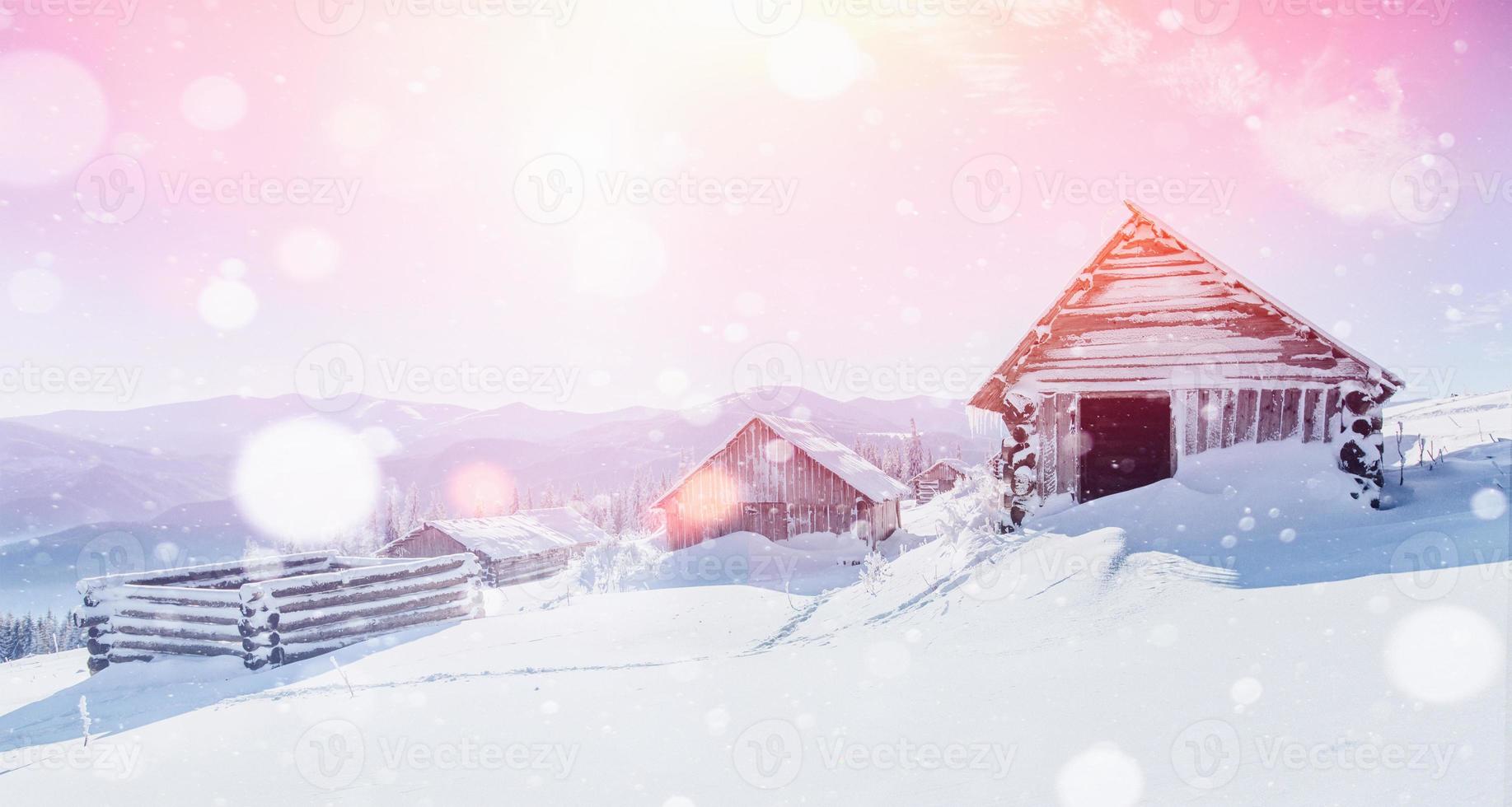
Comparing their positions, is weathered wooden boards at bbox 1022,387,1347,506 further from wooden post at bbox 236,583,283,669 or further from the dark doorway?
wooden post at bbox 236,583,283,669

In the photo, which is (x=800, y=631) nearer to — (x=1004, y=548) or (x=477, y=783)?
(x=1004, y=548)

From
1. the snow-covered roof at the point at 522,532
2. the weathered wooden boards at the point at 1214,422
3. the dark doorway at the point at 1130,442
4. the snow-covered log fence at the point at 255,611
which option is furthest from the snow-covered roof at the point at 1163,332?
the snow-covered roof at the point at 522,532

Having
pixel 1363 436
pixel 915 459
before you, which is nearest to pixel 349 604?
pixel 1363 436

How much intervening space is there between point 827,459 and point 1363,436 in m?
15.3

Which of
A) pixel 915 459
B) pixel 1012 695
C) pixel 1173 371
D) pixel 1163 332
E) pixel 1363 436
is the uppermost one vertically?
pixel 1163 332

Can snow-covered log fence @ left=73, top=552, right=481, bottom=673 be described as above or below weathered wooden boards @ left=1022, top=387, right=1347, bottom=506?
below

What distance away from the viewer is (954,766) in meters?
3.31

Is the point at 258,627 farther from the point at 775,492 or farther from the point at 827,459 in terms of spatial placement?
the point at 827,459

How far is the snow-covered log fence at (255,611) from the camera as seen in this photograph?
1060 cm

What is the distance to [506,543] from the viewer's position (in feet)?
118

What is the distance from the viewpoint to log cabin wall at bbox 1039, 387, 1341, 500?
30.2 ft

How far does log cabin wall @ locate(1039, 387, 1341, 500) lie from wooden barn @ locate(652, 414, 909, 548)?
1189cm

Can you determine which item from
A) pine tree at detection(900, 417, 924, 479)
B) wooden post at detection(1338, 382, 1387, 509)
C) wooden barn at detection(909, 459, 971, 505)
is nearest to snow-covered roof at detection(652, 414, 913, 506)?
wooden post at detection(1338, 382, 1387, 509)

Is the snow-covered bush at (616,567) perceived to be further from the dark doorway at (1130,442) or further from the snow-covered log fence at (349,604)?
the dark doorway at (1130,442)
